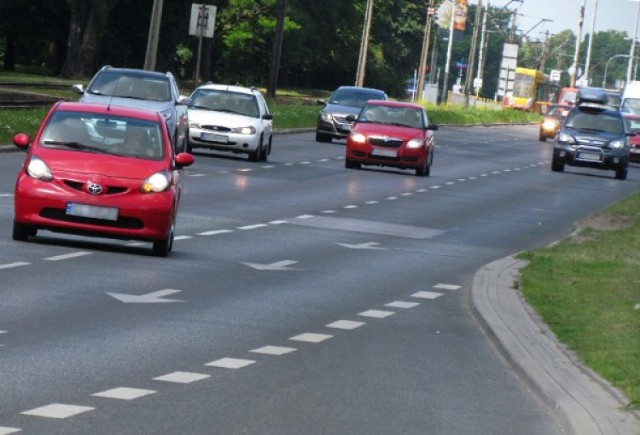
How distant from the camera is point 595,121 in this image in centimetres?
5203

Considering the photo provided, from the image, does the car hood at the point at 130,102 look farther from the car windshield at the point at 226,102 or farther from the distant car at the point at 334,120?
the distant car at the point at 334,120

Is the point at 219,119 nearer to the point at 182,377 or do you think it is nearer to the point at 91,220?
the point at 91,220

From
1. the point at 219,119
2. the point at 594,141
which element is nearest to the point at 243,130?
the point at 219,119

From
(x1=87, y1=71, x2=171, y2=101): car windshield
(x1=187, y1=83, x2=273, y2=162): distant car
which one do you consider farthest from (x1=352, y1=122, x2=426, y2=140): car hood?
(x1=87, y1=71, x2=171, y2=101): car windshield

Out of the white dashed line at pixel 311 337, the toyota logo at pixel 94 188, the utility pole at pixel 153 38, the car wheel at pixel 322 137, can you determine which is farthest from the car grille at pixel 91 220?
the car wheel at pixel 322 137

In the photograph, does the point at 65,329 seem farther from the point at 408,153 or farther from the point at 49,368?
the point at 408,153

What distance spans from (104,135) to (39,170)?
1.24m

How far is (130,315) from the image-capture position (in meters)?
14.1

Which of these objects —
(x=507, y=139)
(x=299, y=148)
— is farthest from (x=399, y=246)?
(x=507, y=139)

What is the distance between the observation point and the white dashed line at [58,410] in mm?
9336

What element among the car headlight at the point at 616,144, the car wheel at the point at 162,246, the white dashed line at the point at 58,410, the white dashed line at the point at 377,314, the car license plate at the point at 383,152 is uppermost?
the white dashed line at the point at 58,410

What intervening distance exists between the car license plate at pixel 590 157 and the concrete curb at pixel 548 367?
32573 mm

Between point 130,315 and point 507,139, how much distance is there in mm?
66039

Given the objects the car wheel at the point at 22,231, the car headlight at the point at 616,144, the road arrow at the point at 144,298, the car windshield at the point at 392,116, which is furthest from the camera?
the car headlight at the point at 616,144
